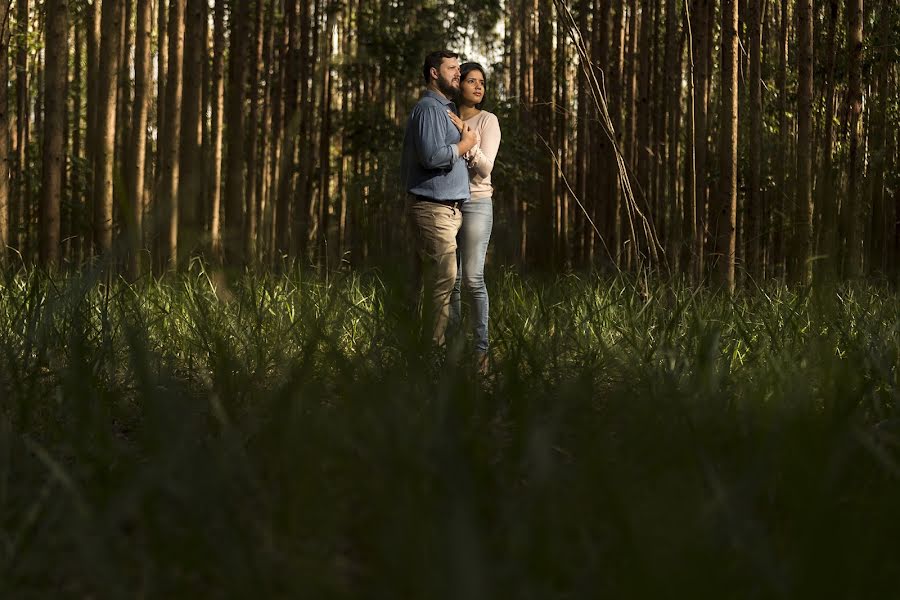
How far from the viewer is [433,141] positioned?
183 inches

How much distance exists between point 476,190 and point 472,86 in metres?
0.53

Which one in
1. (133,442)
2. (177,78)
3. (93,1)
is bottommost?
(133,442)

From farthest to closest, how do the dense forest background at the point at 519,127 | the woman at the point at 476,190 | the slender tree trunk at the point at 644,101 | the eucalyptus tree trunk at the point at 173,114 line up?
the slender tree trunk at the point at 644,101 < the eucalyptus tree trunk at the point at 173,114 < the dense forest background at the point at 519,127 < the woman at the point at 476,190

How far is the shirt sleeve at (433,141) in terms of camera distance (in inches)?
182

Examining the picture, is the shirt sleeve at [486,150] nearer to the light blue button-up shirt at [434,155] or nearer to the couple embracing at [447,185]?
the couple embracing at [447,185]

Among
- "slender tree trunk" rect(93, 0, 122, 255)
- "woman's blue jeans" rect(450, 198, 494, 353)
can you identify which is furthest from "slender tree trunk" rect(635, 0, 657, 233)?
"woman's blue jeans" rect(450, 198, 494, 353)

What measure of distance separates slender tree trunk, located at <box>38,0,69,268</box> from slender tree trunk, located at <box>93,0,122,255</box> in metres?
0.35

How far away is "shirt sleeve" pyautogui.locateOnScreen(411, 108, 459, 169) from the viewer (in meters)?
4.62

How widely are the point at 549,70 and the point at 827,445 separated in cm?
1826

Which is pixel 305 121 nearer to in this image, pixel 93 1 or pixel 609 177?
pixel 93 1

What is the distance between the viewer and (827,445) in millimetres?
1814

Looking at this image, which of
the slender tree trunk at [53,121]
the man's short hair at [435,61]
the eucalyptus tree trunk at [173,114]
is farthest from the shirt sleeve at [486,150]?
the eucalyptus tree trunk at [173,114]

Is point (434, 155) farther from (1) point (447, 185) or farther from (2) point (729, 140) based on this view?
(2) point (729, 140)

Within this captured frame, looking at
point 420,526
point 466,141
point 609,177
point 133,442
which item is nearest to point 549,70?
point 609,177
